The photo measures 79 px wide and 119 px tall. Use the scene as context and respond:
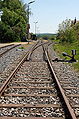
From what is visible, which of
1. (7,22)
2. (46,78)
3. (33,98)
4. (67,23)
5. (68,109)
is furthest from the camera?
(7,22)

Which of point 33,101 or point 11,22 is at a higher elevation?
point 11,22

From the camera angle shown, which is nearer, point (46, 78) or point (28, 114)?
point (28, 114)

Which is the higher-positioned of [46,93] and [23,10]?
[23,10]

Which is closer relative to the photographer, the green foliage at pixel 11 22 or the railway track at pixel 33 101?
the railway track at pixel 33 101

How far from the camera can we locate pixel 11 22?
5844 cm

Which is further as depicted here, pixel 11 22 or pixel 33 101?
pixel 11 22

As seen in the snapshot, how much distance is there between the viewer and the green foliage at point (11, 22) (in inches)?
2212

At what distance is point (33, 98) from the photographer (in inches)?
251

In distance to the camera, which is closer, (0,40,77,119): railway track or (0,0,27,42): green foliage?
(0,40,77,119): railway track

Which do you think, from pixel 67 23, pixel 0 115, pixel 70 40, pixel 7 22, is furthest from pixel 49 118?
pixel 7 22

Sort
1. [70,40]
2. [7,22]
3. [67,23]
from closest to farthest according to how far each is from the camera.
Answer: [70,40]
[67,23]
[7,22]

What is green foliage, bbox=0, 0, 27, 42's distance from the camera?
184ft

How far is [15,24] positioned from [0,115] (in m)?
55.7

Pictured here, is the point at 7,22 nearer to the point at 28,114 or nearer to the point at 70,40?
the point at 70,40
